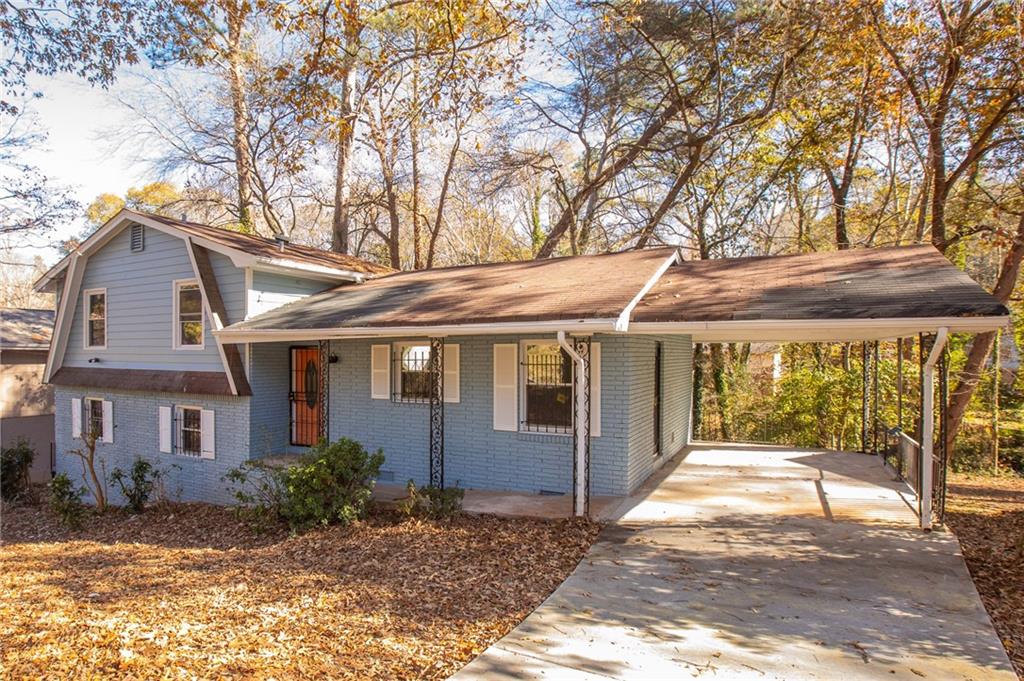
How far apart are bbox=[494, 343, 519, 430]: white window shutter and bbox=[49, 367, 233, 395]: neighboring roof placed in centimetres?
494

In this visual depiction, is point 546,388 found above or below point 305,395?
above

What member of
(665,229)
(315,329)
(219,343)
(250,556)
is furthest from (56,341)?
(665,229)

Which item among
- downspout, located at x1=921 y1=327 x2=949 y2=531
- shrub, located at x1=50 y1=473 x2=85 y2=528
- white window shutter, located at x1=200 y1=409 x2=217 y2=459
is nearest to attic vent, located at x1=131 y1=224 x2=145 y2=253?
white window shutter, located at x1=200 y1=409 x2=217 y2=459

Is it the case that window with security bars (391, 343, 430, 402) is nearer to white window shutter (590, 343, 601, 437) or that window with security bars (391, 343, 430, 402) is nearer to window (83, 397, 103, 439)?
white window shutter (590, 343, 601, 437)

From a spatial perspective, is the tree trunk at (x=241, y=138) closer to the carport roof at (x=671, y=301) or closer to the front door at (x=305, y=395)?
the front door at (x=305, y=395)

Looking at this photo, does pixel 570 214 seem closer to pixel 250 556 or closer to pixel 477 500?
pixel 477 500

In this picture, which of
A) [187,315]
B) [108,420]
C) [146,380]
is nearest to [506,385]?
[187,315]

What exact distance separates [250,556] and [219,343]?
471cm

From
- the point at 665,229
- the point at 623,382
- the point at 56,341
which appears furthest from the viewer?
the point at 665,229

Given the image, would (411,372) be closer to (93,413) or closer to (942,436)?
(942,436)

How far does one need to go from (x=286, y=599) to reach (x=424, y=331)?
3820 mm

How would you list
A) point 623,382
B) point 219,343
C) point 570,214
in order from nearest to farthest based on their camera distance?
point 623,382, point 219,343, point 570,214

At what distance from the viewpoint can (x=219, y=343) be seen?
10539 millimetres

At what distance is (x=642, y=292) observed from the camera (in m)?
8.09
